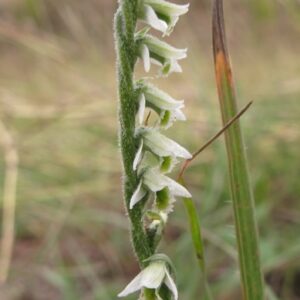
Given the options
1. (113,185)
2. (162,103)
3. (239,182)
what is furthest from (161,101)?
(113,185)

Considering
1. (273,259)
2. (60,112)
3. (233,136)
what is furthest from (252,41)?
(233,136)

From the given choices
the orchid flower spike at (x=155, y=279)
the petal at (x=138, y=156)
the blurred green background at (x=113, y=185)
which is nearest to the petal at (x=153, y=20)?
the petal at (x=138, y=156)

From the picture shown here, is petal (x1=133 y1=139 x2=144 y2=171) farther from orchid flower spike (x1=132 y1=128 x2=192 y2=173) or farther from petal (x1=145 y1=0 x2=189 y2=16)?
petal (x1=145 y1=0 x2=189 y2=16)

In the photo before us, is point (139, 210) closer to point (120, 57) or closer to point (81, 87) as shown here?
point (120, 57)

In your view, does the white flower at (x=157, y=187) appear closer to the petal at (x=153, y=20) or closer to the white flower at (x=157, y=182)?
the white flower at (x=157, y=182)

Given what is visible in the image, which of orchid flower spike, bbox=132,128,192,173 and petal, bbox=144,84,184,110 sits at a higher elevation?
petal, bbox=144,84,184,110

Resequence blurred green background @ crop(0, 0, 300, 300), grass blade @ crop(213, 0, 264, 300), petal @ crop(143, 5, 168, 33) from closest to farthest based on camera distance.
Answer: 1. petal @ crop(143, 5, 168, 33)
2. grass blade @ crop(213, 0, 264, 300)
3. blurred green background @ crop(0, 0, 300, 300)

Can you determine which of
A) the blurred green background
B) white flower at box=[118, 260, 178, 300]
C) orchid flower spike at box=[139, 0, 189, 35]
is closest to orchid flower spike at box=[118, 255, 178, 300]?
white flower at box=[118, 260, 178, 300]
